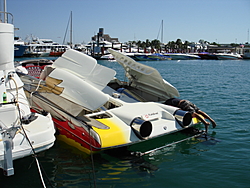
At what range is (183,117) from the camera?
7758 mm

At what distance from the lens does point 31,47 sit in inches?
3447

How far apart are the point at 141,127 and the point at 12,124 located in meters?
3.05

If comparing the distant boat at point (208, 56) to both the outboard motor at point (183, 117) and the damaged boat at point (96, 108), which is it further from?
the outboard motor at point (183, 117)

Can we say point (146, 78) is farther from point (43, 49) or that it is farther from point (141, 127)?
point (43, 49)

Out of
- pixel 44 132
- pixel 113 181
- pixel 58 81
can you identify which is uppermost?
pixel 58 81

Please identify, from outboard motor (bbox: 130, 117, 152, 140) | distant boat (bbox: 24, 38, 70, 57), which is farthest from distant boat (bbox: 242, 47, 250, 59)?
outboard motor (bbox: 130, 117, 152, 140)

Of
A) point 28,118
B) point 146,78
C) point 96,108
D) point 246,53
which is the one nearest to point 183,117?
point 96,108

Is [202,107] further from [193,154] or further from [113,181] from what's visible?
[113,181]

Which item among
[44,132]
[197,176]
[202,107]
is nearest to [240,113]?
[202,107]

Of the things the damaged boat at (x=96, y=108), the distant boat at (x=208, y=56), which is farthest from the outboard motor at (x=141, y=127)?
the distant boat at (x=208, y=56)

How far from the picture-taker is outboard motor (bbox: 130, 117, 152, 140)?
6762mm

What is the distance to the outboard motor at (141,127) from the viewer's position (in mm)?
6762

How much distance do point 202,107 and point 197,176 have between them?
22.9 feet

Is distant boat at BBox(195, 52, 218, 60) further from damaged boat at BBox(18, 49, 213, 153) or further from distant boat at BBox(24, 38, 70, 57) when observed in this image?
damaged boat at BBox(18, 49, 213, 153)
